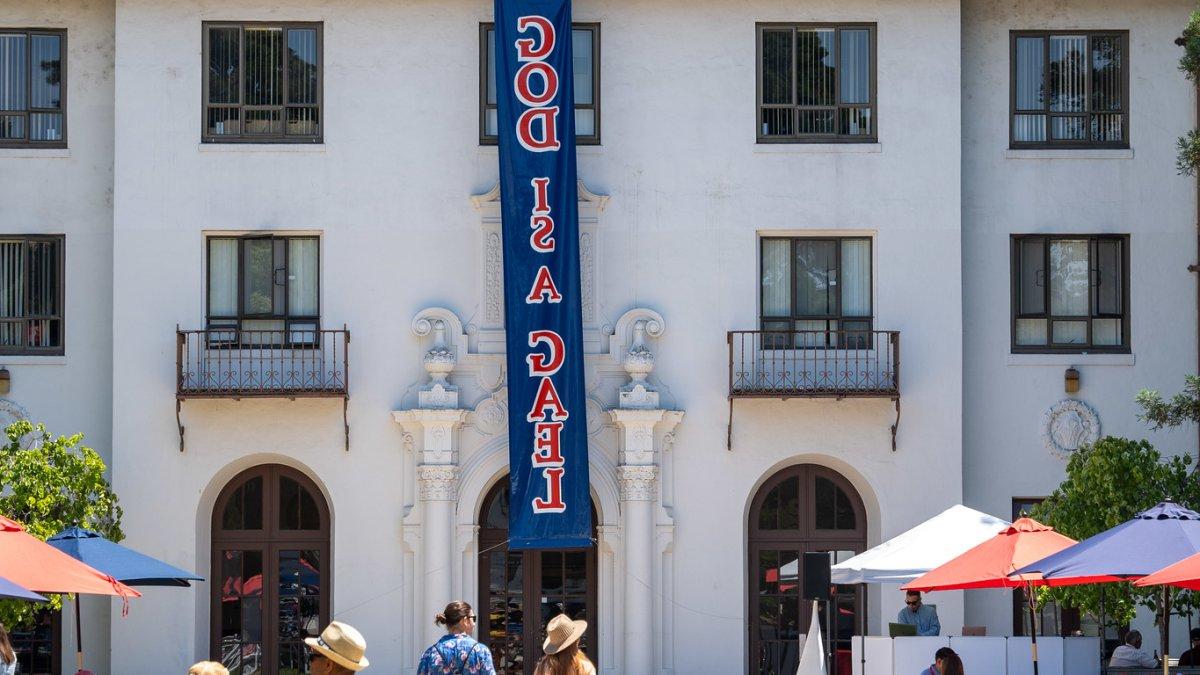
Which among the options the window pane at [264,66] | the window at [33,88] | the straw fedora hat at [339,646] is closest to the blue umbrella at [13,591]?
the straw fedora hat at [339,646]

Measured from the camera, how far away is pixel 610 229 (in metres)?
29.1

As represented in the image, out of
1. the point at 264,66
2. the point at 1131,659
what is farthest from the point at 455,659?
the point at 264,66

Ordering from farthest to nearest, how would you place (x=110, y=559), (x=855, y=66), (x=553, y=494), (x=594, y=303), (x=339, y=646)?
(x=855, y=66) < (x=594, y=303) < (x=553, y=494) < (x=110, y=559) < (x=339, y=646)

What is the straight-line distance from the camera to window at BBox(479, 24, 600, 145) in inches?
1152

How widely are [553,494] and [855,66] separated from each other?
7711mm

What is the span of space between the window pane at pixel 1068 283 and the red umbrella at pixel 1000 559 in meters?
8.95

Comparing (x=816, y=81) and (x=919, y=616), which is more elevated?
(x=816, y=81)

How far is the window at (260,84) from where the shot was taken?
29234 millimetres

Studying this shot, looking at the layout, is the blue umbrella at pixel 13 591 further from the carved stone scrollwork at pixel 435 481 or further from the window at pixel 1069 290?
the window at pixel 1069 290

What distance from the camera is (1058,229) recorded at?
97.3 ft

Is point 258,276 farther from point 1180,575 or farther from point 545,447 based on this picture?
point 1180,575

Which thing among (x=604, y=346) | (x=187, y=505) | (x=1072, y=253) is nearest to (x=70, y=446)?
(x=187, y=505)

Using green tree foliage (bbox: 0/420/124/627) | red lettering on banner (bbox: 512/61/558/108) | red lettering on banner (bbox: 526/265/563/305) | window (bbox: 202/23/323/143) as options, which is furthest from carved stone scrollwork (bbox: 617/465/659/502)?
green tree foliage (bbox: 0/420/124/627)

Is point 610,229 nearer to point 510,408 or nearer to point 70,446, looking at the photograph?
point 510,408
